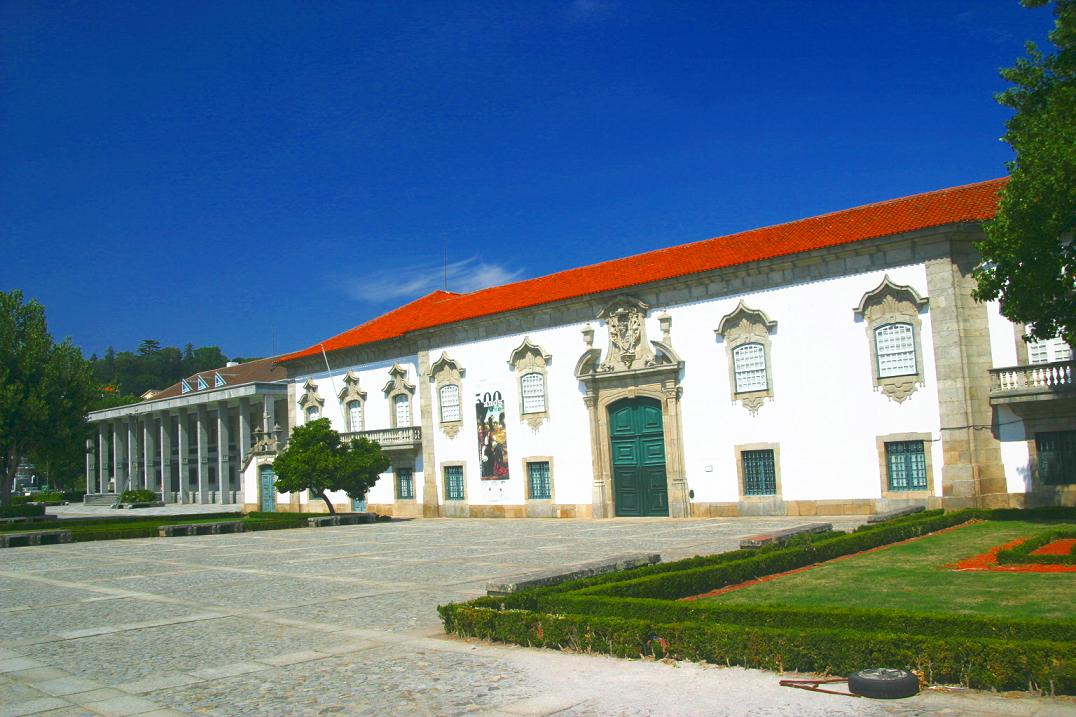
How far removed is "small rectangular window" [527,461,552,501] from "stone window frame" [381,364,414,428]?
24.1 feet

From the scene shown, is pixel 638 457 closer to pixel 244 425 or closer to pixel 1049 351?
pixel 1049 351

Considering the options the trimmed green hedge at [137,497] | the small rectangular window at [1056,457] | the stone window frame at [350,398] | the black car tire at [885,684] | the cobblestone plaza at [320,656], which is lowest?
the cobblestone plaza at [320,656]

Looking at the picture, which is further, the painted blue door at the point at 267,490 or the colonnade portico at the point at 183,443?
the colonnade portico at the point at 183,443

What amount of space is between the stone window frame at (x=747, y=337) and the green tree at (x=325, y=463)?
14904 mm

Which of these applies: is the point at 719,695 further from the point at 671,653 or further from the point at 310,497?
the point at 310,497

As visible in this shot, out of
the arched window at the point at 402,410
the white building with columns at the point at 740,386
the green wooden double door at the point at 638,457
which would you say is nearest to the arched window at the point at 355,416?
the white building with columns at the point at 740,386

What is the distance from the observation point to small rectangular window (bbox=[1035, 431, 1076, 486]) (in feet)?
76.3

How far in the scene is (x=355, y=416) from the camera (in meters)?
42.7

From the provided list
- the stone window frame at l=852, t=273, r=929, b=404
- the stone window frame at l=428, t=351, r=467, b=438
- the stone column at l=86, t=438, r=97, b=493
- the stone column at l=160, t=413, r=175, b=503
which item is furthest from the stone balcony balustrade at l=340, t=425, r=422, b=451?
the stone column at l=86, t=438, r=97, b=493

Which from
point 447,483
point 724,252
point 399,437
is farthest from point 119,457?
point 724,252

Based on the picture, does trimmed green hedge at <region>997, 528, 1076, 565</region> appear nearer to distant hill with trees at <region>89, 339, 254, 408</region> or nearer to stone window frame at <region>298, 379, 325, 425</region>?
stone window frame at <region>298, 379, 325, 425</region>

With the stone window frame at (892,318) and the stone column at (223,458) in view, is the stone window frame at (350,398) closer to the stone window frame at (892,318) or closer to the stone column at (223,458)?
the stone window frame at (892,318)

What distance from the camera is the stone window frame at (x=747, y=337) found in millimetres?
28359

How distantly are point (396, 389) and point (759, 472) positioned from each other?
17735mm
